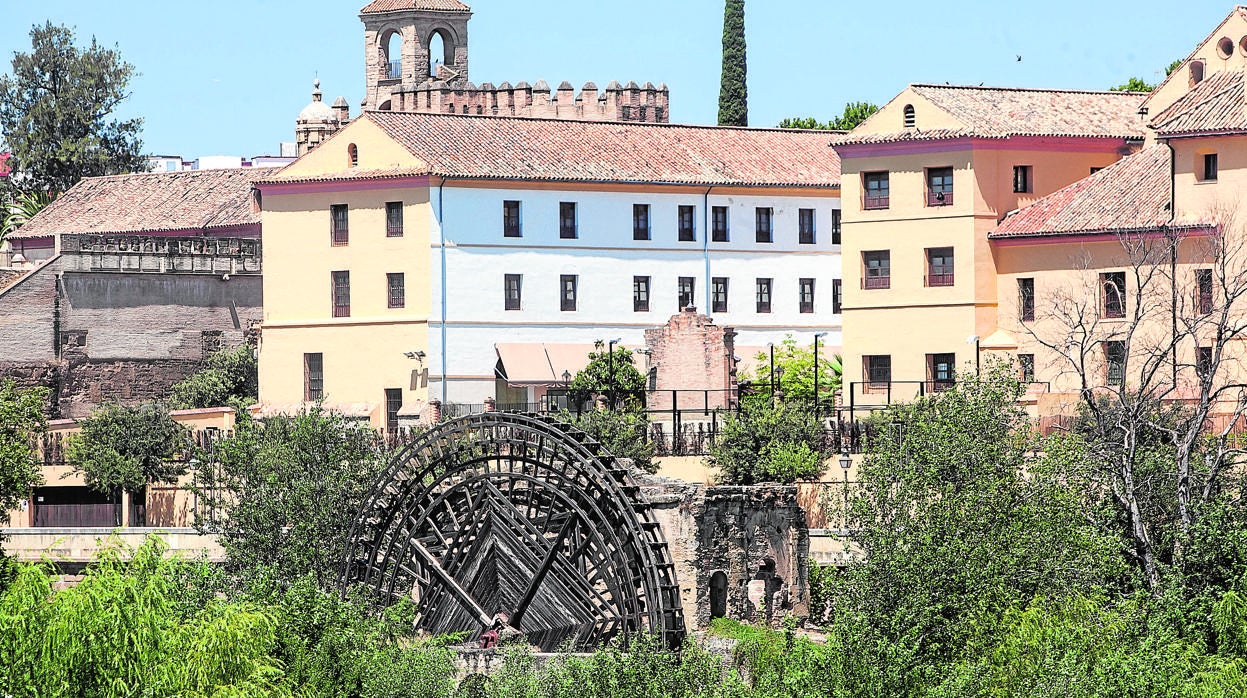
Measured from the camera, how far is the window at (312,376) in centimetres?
6769

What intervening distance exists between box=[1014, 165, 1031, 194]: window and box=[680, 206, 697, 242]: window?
1140cm

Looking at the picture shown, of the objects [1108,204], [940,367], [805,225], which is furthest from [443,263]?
[1108,204]

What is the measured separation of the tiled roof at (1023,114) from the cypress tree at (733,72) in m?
20.0

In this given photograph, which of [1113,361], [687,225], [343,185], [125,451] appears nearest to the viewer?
[1113,361]

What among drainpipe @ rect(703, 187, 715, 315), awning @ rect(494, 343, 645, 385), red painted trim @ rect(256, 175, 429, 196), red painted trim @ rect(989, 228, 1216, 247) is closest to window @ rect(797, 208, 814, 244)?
drainpipe @ rect(703, 187, 715, 315)

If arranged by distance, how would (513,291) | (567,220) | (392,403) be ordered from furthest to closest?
(567,220) < (513,291) < (392,403)

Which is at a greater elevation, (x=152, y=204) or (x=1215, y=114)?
(x=152, y=204)

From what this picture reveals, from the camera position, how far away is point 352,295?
67375 mm

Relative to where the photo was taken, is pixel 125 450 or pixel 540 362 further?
pixel 540 362

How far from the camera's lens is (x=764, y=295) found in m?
70.6

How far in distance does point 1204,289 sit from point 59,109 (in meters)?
49.9

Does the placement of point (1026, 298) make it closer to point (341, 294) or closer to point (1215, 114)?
point (1215, 114)

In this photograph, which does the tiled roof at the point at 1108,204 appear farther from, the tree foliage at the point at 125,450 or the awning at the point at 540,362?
the tree foliage at the point at 125,450

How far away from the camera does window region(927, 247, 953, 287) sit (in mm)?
61031
